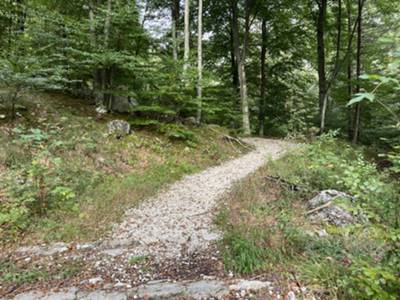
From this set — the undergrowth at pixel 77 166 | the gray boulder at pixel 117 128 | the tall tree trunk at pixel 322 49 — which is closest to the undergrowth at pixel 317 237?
the undergrowth at pixel 77 166

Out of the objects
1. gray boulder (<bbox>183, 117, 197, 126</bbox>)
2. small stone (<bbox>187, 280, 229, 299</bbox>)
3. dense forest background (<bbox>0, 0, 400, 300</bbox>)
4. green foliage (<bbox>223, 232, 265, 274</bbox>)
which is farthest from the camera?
gray boulder (<bbox>183, 117, 197, 126</bbox>)

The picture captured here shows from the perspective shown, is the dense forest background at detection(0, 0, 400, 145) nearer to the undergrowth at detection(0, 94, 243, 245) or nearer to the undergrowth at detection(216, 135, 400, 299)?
the undergrowth at detection(0, 94, 243, 245)

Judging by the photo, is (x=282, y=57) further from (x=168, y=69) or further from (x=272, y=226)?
(x=272, y=226)

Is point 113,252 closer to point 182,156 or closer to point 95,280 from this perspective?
point 95,280

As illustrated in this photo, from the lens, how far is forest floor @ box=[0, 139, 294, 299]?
287cm

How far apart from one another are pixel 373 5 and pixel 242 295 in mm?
15757

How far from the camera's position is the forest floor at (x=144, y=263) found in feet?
9.43

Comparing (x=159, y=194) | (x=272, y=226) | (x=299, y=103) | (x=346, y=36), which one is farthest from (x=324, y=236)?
(x=346, y=36)

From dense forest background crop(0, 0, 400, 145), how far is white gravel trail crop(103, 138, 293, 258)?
10.4ft

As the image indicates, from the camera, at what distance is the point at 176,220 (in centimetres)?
471

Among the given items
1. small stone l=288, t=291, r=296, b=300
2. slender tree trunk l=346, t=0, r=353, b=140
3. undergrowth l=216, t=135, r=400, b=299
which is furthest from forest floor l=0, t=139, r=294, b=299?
slender tree trunk l=346, t=0, r=353, b=140

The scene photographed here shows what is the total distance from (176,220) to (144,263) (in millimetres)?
1304

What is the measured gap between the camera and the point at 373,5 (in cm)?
1293

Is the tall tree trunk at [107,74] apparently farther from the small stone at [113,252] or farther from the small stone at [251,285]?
the small stone at [251,285]
